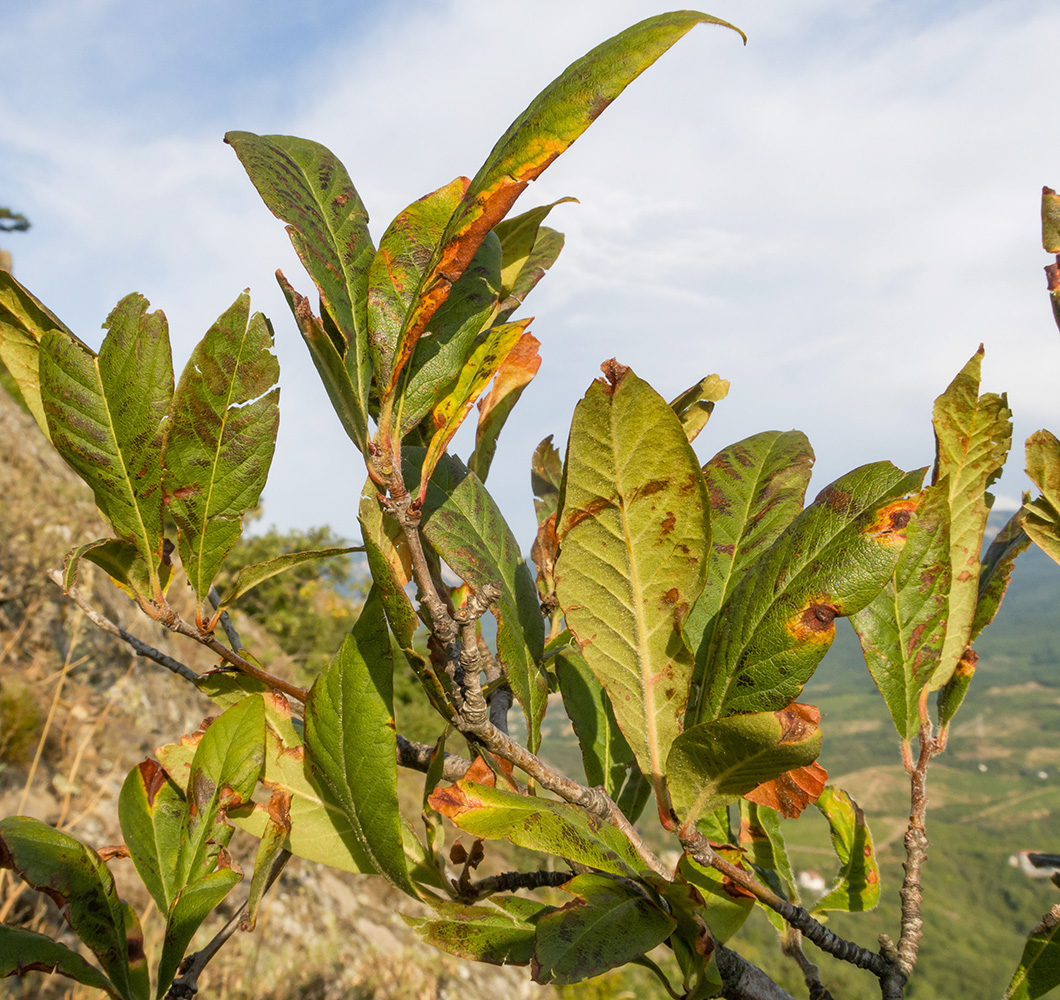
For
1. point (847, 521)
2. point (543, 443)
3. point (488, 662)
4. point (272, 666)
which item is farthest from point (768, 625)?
point (272, 666)

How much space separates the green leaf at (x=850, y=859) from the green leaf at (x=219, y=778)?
0.68m

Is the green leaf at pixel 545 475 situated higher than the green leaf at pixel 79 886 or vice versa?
the green leaf at pixel 545 475

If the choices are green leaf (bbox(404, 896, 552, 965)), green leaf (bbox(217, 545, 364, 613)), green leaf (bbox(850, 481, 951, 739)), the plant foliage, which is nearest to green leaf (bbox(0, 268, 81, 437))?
the plant foliage

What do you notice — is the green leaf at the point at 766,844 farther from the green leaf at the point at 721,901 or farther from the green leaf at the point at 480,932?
the green leaf at the point at 480,932

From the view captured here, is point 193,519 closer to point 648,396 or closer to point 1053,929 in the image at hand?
point 648,396

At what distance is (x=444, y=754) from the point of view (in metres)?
0.75

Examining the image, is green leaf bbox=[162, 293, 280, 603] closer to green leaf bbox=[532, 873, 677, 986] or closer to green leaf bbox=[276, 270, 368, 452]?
green leaf bbox=[276, 270, 368, 452]

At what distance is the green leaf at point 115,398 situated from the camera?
64cm

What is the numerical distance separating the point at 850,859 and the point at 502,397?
75cm

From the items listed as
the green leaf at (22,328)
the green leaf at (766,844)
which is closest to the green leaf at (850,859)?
the green leaf at (766,844)

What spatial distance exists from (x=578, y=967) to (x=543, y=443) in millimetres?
831

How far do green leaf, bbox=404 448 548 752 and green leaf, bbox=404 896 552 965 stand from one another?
173 millimetres

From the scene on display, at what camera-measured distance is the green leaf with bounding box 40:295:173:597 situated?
64cm

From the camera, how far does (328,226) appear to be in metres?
0.67
